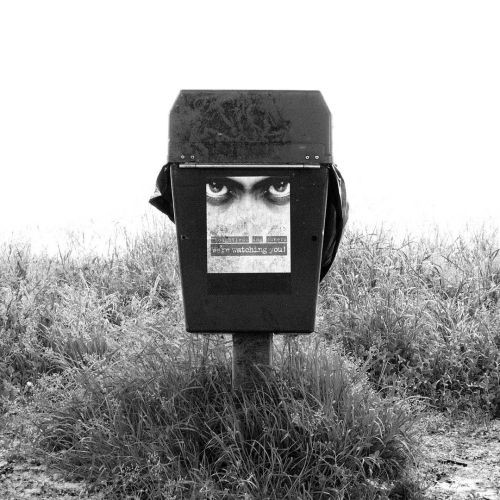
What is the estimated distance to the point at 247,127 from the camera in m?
3.46

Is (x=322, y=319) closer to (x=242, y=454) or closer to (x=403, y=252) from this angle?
(x=403, y=252)

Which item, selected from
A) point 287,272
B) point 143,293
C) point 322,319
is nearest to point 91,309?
point 143,293

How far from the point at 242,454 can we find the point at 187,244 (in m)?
0.88

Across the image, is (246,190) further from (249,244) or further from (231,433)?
(231,433)

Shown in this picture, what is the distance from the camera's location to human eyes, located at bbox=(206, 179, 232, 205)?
11.5ft

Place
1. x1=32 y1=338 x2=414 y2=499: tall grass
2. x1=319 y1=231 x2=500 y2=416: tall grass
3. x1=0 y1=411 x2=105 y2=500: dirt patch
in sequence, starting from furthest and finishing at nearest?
x1=319 y1=231 x2=500 y2=416: tall grass → x1=0 y1=411 x2=105 y2=500: dirt patch → x1=32 y1=338 x2=414 y2=499: tall grass

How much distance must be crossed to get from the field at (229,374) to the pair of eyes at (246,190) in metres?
0.75

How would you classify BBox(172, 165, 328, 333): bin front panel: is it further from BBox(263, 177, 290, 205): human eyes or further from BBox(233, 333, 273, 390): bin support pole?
BBox(233, 333, 273, 390): bin support pole

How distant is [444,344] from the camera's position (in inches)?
187

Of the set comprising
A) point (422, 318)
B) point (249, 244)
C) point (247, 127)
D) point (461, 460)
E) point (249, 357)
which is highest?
point (247, 127)

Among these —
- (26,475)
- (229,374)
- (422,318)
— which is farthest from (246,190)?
(422,318)

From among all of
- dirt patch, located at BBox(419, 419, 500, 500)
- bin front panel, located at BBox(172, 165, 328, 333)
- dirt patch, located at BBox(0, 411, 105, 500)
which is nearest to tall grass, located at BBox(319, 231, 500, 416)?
dirt patch, located at BBox(419, 419, 500, 500)

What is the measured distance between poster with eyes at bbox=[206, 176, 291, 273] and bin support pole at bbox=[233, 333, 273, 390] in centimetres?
32

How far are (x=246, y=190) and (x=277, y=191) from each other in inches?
5.0
